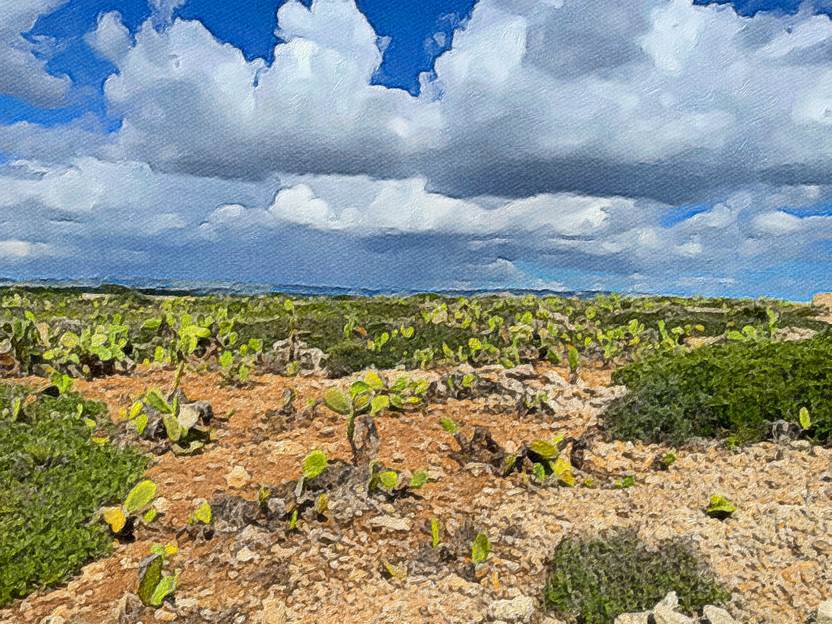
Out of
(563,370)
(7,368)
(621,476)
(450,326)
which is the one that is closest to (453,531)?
(621,476)

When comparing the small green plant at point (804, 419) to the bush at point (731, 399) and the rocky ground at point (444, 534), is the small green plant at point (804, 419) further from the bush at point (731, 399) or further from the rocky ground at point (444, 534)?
the rocky ground at point (444, 534)

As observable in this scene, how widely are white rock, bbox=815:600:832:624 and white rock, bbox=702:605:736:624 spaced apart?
1.49ft

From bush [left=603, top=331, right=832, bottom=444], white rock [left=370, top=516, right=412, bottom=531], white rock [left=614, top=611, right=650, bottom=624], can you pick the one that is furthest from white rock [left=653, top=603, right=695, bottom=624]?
bush [left=603, top=331, right=832, bottom=444]

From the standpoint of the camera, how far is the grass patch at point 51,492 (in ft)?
17.9

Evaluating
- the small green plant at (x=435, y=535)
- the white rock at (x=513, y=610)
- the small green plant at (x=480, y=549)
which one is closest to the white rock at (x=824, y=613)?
the white rock at (x=513, y=610)

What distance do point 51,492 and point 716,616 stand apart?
529 centimetres

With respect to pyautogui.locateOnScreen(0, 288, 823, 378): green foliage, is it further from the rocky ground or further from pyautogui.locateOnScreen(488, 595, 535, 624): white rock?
pyautogui.locateOnScreen(488, 595, 535, 624): white rock

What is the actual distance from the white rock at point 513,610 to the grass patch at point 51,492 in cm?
298

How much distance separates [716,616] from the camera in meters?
4.43

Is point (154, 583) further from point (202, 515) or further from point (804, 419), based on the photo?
point (804, 419)

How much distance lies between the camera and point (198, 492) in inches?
264

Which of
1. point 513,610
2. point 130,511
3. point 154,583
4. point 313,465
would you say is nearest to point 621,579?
point 513,610

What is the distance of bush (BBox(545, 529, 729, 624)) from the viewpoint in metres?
4.81

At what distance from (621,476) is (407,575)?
9.54 feet
